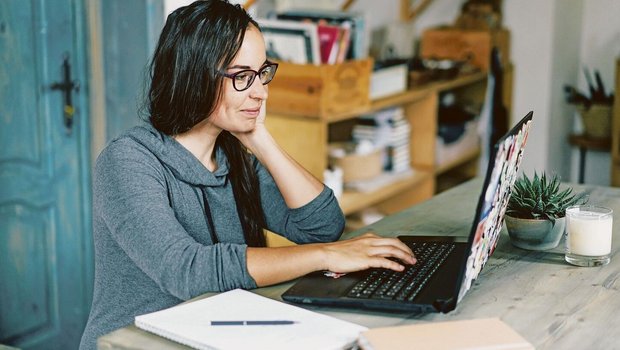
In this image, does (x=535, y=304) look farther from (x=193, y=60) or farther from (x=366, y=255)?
(x=193, y=60)

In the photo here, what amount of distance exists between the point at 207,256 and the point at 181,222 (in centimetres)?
25

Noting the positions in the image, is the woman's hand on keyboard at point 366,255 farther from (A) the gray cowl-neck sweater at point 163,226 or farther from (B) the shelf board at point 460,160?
(B) the shelf board at point 460,160

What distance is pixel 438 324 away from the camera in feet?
4.76

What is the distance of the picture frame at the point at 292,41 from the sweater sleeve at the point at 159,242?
1.66 meters

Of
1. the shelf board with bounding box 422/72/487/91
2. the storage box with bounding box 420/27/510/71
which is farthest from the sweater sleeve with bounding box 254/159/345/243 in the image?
the storage box with bounding box 420/27/510/71

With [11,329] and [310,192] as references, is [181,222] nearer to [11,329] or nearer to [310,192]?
[310,192]

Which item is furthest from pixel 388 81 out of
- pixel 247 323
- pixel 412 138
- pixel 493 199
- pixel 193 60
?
pixel 247 323

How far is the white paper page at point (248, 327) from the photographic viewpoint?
1375 mm

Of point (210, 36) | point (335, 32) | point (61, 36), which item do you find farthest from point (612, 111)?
point (210, 36)

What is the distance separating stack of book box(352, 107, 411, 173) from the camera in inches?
153

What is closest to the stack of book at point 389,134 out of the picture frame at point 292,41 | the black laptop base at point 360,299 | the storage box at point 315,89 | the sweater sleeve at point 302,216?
the storage box at point 315,89

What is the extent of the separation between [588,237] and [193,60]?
869mm

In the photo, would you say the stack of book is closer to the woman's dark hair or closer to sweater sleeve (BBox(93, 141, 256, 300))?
the woman's dark hair

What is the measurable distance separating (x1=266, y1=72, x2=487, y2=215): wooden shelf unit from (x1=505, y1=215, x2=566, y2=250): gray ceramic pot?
4.85ft
